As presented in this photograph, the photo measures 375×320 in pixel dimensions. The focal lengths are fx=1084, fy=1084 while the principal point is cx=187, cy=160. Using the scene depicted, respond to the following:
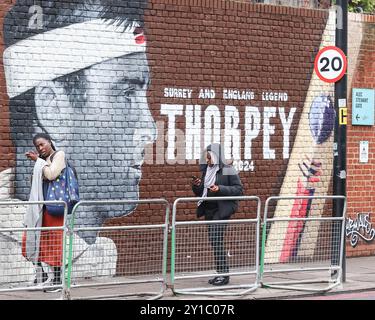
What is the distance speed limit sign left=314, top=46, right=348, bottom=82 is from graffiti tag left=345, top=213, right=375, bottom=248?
13.3 feet

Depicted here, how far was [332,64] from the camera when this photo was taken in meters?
15.4

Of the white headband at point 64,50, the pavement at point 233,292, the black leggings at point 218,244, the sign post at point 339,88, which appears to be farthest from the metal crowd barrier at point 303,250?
the white headband at point 64,50

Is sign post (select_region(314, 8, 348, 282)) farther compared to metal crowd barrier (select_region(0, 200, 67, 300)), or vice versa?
sign post (select_region(314, 8, 348, 282))

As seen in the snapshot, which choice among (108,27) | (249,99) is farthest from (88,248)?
(249,99)

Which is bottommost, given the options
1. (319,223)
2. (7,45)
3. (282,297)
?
(282,297)

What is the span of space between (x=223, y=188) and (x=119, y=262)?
88.9 inches

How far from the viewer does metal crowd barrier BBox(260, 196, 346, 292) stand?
14383 mm

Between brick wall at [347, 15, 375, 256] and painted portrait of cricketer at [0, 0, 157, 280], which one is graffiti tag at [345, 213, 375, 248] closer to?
brick wall at [347, 15, 375, 256]

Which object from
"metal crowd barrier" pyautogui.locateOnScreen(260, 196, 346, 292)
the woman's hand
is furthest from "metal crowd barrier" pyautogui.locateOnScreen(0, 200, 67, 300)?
"metal crowd barrier" pyautogui.locateOnScreen(260, 196, 346, 292)

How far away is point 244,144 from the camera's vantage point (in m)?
17.3

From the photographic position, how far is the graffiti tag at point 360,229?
18814 mm

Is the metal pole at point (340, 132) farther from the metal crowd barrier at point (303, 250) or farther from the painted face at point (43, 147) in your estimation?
the painted face at point (43, 147)
